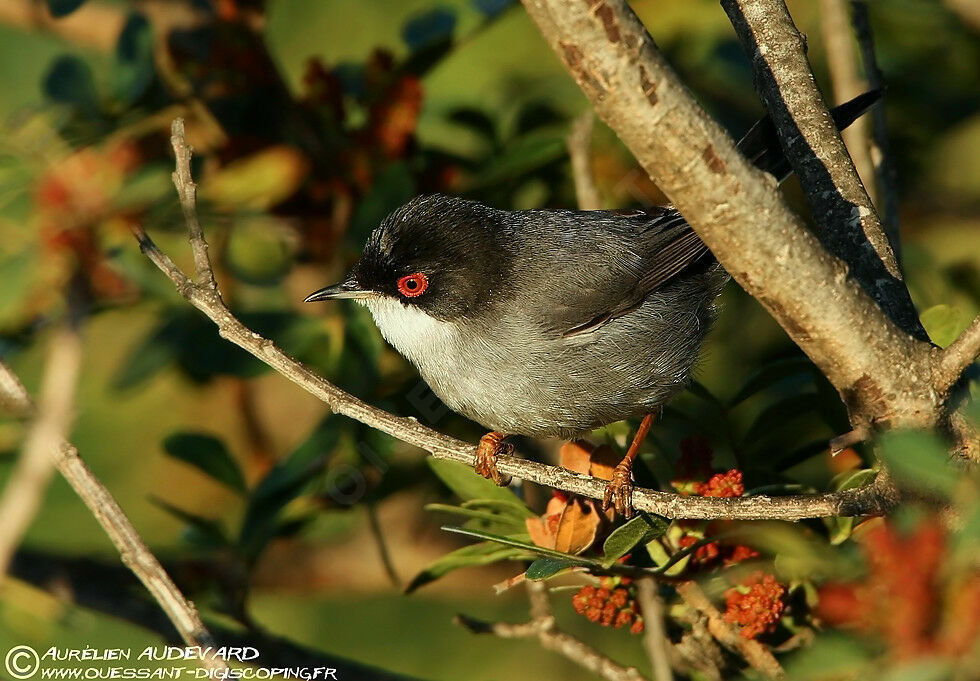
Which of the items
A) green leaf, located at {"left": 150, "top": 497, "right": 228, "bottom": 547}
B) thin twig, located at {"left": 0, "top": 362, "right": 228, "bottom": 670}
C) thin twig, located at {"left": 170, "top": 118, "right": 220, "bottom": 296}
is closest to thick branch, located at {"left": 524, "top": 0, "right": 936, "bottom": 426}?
thin twig, located at {"left": 170, "top": 118, "right": 220, "bottom": 296}

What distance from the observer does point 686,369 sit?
356 cm

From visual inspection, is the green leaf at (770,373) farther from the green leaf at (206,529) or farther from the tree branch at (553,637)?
the green leaf at (206,529)

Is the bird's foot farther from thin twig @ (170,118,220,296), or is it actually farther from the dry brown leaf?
thin twig @ (170,118,220,296)

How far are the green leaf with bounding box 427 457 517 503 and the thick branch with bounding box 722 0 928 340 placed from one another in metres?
1.12

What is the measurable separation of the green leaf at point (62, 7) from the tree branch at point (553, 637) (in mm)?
2654

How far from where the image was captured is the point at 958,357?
2.14m

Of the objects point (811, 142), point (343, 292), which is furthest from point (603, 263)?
point (811, 142)

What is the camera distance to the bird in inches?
134

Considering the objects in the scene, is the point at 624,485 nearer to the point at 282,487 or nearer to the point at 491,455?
the point at 491,455

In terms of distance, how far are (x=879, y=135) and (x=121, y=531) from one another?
2.62 meters

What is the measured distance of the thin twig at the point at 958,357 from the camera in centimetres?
209

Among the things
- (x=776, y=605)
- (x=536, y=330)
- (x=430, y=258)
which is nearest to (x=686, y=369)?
(x=536, y=330)

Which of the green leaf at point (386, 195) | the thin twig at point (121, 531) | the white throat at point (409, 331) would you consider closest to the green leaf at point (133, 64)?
the green leaf at point (386, 195)

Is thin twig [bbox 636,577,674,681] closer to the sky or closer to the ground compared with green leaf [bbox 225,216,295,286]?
closer to the ground
